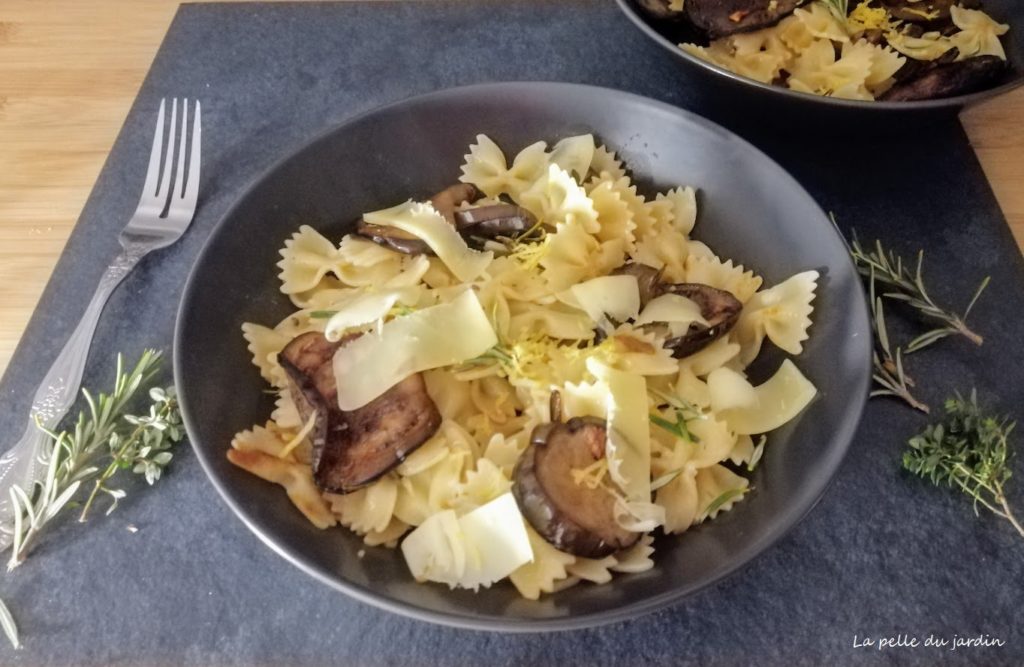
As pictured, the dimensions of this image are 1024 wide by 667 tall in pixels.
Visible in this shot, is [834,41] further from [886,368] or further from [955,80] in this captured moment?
[886,368]

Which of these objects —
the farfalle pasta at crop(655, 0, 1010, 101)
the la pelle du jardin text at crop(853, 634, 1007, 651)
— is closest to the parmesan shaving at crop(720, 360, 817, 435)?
the la pelle du jardin text at crop(853, 634, 1007, 651)

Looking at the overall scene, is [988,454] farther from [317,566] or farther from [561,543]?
[317,566]

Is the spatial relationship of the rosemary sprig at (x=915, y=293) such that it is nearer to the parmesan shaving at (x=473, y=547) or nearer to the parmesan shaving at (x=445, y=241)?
the parmesan shaving at (x=445, y=241)

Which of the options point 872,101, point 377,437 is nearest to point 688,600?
point 377,437

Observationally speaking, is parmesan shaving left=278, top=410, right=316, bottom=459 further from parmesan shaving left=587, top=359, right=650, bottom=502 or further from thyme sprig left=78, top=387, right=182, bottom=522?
parmesan shaving left=587, top=359, right=650, bottom=502

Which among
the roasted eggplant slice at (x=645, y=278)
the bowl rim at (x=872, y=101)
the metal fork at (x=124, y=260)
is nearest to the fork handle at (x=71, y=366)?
the metal fork at (x=124, y=260)

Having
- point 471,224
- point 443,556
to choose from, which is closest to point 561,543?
point 443,556
